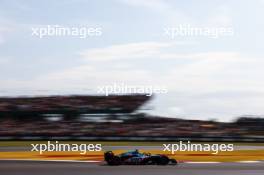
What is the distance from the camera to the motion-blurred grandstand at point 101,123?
2508 centimetres

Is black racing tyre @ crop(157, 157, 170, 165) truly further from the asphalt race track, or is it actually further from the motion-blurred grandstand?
the motion-blurred grandstand

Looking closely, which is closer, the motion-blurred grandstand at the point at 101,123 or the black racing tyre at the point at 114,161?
the black racing tyre at the point at 114,161

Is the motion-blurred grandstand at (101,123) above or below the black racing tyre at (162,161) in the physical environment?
above

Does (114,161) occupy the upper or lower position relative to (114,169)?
upper

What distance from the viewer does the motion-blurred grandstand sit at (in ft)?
82.3

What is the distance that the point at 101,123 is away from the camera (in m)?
26.0

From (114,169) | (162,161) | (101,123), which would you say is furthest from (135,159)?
(101,123)

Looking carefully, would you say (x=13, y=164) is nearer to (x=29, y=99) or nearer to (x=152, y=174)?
(x=152, y=174)

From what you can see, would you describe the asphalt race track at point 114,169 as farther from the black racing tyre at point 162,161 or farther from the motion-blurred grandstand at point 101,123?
the motion-blurred grandstand at point 101,123

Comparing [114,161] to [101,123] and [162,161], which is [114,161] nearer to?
[162,161]

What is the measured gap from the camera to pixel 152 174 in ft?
40.2

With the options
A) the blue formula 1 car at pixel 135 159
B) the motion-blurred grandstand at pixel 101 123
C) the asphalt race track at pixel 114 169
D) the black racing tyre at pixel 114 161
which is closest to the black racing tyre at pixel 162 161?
the blue formula 1 car at pixel 135 159

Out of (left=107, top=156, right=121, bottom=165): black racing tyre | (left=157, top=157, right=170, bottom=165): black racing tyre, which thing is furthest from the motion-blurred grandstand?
(left=157, top=157, right=170, bottom=165): black racing tyre

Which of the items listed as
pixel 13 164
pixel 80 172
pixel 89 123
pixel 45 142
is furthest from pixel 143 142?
pixel 80 172
